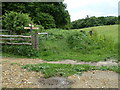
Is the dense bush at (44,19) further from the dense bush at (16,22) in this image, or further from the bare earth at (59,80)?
the bare earth at (59,80)

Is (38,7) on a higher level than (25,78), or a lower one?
higher

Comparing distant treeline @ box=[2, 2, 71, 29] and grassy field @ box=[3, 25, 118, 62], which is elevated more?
distant treeline @ box=[2, 2, 71, 29]

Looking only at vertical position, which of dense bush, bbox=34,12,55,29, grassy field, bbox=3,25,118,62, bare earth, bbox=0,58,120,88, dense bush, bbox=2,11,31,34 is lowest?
bare earth, bbox=0,58,120,88

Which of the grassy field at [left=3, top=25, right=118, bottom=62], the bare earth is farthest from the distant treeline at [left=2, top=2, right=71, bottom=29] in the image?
the bare earth

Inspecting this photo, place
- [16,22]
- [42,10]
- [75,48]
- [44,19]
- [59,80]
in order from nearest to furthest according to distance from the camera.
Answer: [59,80] < [75,48] < [16,22] < [44,19] < [42,10]

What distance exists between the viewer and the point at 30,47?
8.51m

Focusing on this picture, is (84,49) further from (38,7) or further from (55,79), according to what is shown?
(38,7)

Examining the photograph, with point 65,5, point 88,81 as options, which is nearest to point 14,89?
point 88,81

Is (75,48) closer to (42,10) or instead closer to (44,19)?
(44,19)

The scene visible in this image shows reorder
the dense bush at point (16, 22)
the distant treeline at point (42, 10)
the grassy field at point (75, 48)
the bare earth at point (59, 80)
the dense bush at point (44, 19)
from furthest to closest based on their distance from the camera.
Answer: the dense bush at point (44, 19) → the distant treeline at point (42, 10) → the dense bush at point (16, 22) → the grassy field at point (75, 48) → the bare earth at point (59, 80)

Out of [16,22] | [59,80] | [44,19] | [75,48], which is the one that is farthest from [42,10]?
[59,80]

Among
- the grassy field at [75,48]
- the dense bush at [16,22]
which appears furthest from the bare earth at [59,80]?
the dense bush at [16,22]

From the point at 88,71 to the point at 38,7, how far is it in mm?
16273

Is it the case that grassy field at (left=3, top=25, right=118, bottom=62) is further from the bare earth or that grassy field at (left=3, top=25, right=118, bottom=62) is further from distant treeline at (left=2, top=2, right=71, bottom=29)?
distant treeline at (left=2, top=2, right=71, bottom=29)
